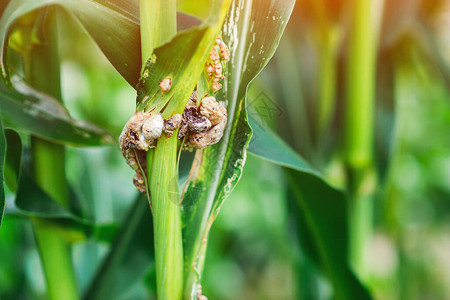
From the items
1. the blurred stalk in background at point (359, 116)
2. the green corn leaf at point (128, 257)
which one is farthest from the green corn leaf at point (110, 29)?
the blurred stalk in background at point (359, 116)

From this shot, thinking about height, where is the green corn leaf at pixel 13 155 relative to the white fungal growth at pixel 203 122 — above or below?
below

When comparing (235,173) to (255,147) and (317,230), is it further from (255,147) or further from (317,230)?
(317,230)

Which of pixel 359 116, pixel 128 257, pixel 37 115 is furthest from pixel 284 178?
pixel 37 115

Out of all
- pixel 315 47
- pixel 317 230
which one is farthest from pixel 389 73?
pixel 317 230

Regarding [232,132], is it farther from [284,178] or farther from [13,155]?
[284,178]

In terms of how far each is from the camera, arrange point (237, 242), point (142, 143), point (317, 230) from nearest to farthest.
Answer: point (142, 143), point (317, 230), point (237, 242)

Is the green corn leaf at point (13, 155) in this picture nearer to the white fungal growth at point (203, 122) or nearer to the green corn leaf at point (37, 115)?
the green corn leaf at point (37, 115)

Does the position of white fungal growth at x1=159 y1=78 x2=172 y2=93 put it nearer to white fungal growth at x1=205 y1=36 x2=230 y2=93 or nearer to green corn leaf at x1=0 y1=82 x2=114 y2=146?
white fungal growth at x1=205 y1=36 x2=230 y2=93
